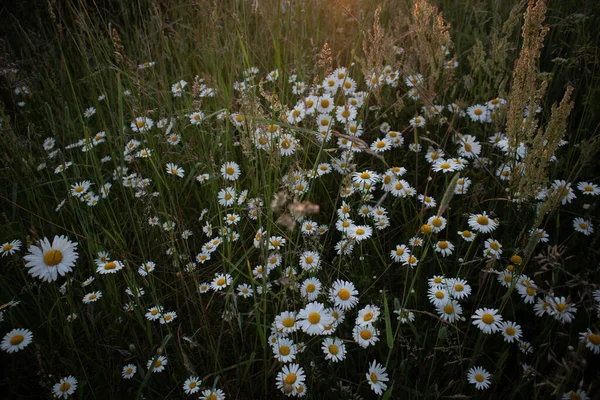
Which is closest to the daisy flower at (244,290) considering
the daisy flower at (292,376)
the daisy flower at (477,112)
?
the daisy flower at (292,376)

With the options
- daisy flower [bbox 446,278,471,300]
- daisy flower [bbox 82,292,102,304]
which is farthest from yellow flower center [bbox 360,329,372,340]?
daisy flower [bbox 82,292,102,304]

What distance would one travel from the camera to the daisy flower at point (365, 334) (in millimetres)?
1235

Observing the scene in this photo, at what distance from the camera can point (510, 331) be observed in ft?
4.24

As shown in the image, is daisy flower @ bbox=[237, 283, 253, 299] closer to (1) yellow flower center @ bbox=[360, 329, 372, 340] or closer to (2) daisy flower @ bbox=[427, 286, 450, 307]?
(1) yellow flower center @ bbox=[360, 329, 372, 340]

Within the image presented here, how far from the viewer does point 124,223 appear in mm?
1838

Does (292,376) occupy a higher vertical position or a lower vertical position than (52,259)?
lower

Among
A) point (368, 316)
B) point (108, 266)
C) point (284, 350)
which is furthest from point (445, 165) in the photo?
point (108, 266)

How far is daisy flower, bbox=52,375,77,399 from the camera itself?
1.30 metres

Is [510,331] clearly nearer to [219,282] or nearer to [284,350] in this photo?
[284,350]

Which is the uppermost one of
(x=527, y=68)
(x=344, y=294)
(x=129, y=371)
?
(x=527, y=68)

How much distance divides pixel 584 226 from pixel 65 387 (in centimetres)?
205

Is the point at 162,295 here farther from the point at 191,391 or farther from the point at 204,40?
the point at 204,40

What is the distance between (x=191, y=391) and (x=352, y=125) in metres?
1.41

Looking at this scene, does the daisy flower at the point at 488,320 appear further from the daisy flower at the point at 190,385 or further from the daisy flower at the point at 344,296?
the daisy flower at the point at 190,385
